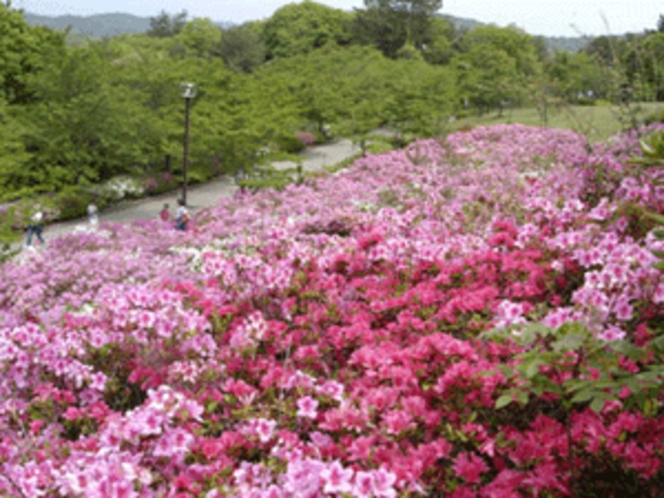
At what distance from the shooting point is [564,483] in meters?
2.51

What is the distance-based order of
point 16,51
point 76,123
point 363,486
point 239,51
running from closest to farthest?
1. point 363,486
2. point 76,123
3. point 16,51
4. point 239,51

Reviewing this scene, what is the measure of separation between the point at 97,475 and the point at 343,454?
996mm

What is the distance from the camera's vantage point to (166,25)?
298 feet

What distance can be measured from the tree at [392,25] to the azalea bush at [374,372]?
68461 mm

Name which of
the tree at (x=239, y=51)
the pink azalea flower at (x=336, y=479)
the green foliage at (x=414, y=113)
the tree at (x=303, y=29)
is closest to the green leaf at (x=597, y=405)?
the pink azalea flower at (x=336, y=479)

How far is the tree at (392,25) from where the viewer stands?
70.7 meters

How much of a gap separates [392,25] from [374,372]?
72.1 metres

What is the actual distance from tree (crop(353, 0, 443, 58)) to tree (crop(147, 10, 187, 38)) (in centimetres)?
2920

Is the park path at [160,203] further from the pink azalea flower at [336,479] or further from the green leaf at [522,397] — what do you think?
the green leaf at [522,397]

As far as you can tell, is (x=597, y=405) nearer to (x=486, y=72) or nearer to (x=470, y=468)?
(x=470, y=468)

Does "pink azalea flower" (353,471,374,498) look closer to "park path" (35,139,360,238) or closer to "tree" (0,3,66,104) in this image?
"park path" (35,139,360,238)

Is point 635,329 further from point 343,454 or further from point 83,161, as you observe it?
point 83,161

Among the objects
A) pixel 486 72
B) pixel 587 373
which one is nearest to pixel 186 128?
pixel 587 373

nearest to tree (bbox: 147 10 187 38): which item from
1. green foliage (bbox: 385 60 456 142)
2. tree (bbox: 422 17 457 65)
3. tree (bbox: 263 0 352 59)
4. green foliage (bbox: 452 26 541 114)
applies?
tree (bbox: 263 0 352 59)
